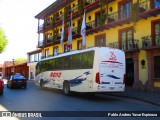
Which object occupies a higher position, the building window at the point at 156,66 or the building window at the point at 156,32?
the building window at the point at 156,32

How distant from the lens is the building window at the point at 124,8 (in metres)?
25.4

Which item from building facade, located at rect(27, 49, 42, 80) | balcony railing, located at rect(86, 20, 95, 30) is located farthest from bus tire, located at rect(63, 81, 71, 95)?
building facade, located at rect(27, 49, 42, 80)

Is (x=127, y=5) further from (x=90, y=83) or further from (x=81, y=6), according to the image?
(x=90, y=83)

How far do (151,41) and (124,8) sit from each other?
5708 millimetres

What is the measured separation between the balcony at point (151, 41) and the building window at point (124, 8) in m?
3.72

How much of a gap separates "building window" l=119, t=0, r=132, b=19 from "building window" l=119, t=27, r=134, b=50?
143cm

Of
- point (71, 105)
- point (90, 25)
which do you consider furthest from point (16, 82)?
point (71, 105)

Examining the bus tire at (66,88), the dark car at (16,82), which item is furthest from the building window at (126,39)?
the dark car at (16,82)

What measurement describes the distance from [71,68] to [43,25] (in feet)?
89.6

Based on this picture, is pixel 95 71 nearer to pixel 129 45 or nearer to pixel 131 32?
pixel 129 45

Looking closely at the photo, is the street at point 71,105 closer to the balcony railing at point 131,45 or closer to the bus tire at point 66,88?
the bus tire at point 66,88

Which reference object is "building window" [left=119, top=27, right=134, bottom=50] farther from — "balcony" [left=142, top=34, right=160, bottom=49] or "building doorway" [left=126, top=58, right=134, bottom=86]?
"balcony" [left=142, top=34, right=160, bottom=49]

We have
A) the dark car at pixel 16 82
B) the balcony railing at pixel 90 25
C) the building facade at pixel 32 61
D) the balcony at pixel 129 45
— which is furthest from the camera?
the building facade at pixel 32 61

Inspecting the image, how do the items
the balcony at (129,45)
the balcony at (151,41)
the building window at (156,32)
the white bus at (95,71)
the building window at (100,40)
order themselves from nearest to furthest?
the white bus at (95,71) → the balcony at (151,41) → the building window at (156,32) → the balcony at (129,45) → the building window at (100,40)
